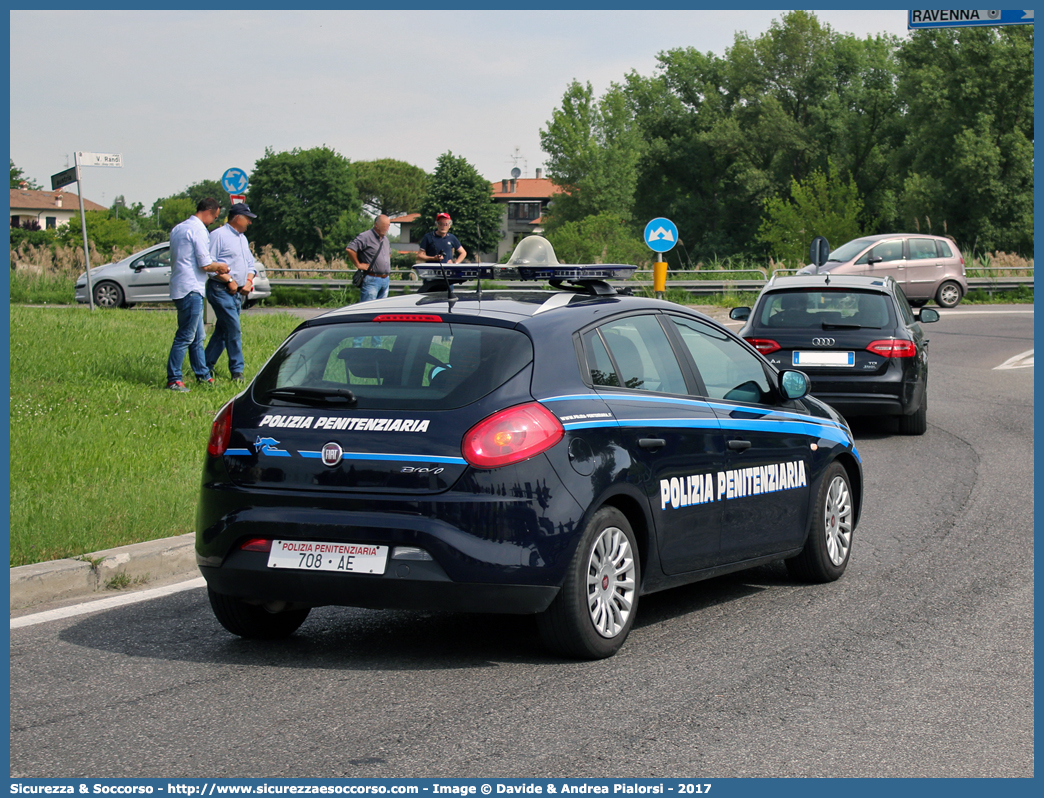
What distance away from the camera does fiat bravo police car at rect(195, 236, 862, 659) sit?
15.9ft

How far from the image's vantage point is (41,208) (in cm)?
15188

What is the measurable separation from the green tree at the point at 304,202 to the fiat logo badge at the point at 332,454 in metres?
119

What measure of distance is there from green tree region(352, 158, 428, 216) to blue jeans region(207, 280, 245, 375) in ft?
460

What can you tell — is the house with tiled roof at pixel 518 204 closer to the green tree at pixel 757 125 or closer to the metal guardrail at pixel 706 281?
the green tree at pixel 757 125

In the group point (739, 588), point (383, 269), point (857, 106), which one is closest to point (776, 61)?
point (857, 106)

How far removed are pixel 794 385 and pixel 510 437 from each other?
2.33 meters

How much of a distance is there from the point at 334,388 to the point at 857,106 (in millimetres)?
82055

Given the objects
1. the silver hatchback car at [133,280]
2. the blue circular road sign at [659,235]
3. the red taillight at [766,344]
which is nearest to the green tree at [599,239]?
the silver hatchback car at [133,280]

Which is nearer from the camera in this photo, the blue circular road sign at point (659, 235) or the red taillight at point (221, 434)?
the red taillight at point (221, 434)

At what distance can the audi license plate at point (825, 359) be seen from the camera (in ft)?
41.4

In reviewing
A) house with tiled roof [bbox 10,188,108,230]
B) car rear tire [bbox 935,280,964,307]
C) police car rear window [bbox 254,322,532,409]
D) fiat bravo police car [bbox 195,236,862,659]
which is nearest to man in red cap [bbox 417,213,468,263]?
fiat bravo police car [bbox 195,236,862,659]

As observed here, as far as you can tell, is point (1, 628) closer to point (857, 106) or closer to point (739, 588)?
point (739, 588)

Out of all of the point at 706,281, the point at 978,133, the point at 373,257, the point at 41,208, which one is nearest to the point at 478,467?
the point at 373,257
